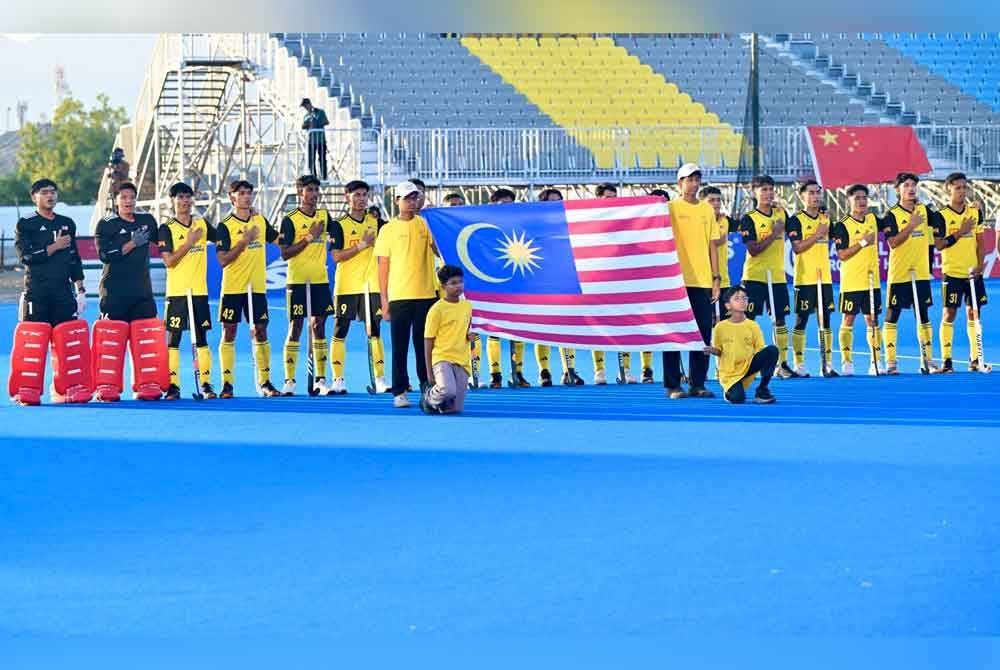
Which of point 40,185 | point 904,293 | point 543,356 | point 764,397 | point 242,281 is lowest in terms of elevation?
point 764,397

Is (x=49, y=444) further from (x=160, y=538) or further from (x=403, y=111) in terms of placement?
(x=403, y=111)

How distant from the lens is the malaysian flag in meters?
A: 13.1

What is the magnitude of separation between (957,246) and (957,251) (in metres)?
0.05

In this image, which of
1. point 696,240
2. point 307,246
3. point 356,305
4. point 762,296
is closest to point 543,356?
point 356,305

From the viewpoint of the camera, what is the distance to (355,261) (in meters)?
13.6

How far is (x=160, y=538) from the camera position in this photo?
6.75 meters

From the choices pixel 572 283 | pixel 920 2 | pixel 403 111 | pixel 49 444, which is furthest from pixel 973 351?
pixel 403 111

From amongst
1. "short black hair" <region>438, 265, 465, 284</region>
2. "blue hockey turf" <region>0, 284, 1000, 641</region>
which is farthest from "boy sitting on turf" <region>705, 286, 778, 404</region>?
"short black hair" <region>438, 265, 465, 284</region>

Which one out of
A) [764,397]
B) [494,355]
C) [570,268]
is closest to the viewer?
[764,397]

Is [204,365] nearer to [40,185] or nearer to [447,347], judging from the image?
[40,185]

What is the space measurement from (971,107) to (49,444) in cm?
3269

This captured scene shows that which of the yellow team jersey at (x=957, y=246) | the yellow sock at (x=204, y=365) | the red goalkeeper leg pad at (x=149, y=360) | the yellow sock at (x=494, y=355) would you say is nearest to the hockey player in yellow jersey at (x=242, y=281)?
the yellow sock at (x=204, y=365)

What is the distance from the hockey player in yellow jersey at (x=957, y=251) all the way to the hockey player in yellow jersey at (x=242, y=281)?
6.23 metres

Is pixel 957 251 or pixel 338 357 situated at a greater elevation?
pixel 957 251
